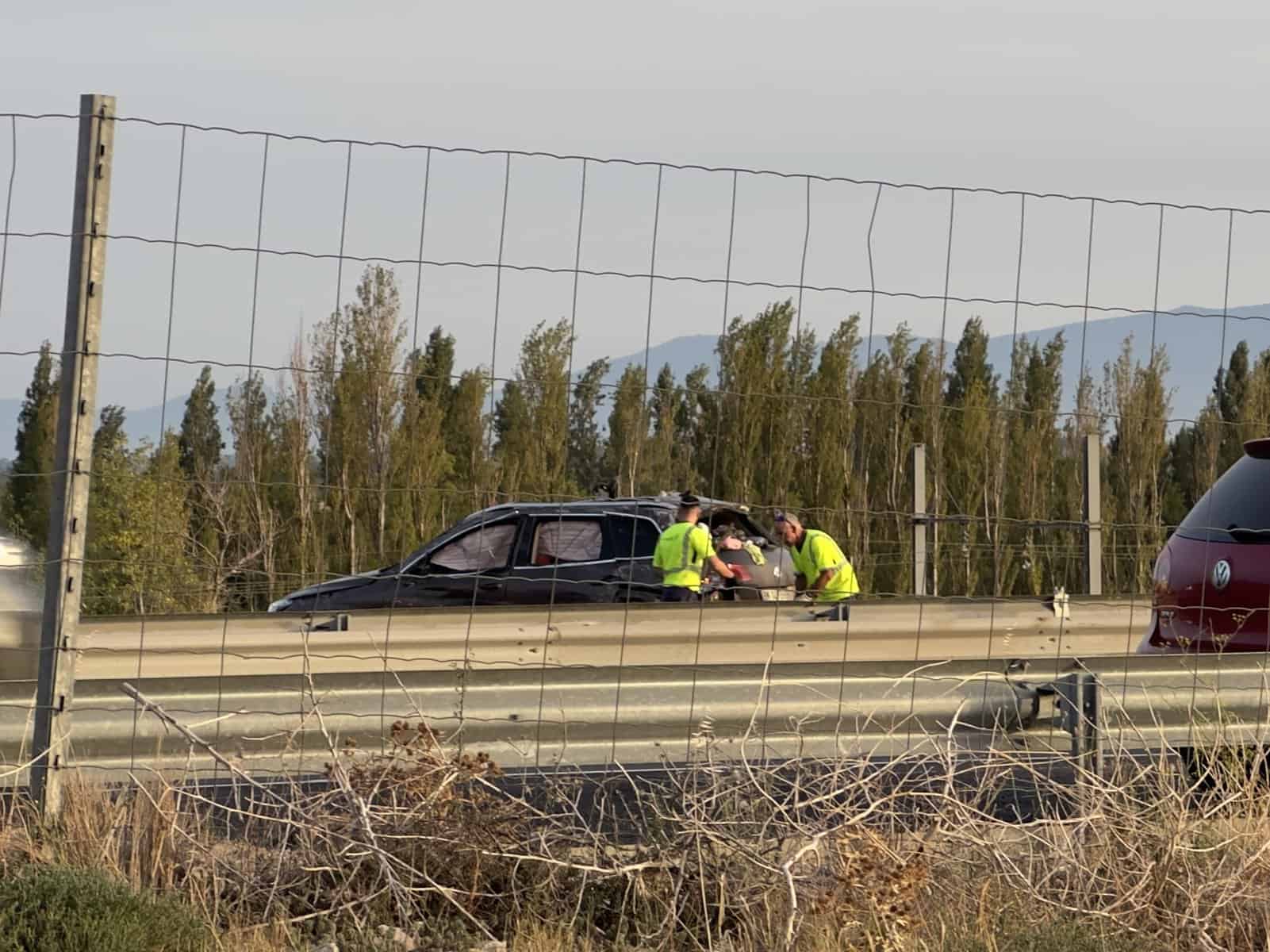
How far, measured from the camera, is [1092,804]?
565 centimetres

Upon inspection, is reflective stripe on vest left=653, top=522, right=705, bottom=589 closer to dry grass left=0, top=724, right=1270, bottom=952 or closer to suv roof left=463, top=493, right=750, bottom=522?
suv roof left=463, top=493, right=750, bottom=522

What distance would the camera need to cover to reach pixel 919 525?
1447 centimetres

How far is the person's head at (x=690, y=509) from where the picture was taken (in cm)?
1322

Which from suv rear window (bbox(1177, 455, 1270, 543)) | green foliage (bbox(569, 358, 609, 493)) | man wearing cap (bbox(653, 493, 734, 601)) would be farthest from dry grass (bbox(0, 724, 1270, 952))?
man wearing cap (bbox(653, 493, 734, 601))

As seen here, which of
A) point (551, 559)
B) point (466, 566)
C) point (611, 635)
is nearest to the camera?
point (611, 635)

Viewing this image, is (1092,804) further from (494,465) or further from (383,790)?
(494,465)

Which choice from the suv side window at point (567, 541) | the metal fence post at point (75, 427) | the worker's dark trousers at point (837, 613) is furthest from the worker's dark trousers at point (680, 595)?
the metal fence post at point (75, 427)

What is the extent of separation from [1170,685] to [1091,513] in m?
7.07

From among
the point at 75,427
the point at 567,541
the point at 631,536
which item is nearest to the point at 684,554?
the point at 631,536

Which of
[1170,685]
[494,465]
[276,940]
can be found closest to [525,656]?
[494,465]

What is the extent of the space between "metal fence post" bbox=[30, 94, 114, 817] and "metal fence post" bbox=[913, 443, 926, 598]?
8810 millimetres

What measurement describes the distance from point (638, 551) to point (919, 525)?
2.15 meters

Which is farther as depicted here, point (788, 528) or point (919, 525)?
point (919, 525)

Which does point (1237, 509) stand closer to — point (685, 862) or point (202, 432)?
point (685, 862)
